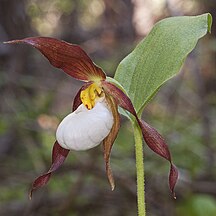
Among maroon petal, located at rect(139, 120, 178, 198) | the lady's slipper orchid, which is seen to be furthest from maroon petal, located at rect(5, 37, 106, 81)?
maroon petal, located at rect(139, 120, 178, 198)

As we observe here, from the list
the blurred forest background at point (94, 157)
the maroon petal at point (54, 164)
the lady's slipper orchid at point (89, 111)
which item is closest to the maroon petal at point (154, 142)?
the lady's slipper orchid at point (89, 111)

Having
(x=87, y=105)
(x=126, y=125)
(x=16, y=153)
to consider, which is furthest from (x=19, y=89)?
(x=87, y=105)

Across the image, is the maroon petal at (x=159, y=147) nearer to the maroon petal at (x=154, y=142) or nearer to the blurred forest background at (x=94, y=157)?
the maroon petal at (x=154, y=142)

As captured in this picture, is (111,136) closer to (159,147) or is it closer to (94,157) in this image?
(159,147)

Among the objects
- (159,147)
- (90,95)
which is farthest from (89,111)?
(159,147)

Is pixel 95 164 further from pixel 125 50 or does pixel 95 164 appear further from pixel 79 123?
pixel 79 123

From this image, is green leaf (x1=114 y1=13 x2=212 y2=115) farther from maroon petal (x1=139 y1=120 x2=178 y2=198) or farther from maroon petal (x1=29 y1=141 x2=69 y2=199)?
maroon petal (x1=29 y1=141 x2=69 y2=199)

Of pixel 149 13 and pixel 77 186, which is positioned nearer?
pixel 77 186
